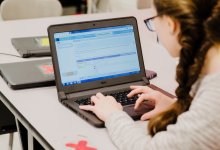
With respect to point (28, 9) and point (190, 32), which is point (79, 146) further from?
point (28, 9)

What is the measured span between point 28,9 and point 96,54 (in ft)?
4.20

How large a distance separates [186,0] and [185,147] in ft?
1.11

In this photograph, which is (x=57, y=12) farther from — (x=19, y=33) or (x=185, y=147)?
(x=185, y=147)

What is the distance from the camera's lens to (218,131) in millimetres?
953

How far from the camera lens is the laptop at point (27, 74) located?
154 cm

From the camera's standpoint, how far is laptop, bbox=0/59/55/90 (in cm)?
154

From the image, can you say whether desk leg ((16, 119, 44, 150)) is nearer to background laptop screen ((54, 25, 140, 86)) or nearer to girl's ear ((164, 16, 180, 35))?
background laptop screen ((54, 25, 140, 86))

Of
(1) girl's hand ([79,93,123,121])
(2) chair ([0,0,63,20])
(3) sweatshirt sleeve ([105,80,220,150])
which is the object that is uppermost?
(2) chair ([0,0,63,20])

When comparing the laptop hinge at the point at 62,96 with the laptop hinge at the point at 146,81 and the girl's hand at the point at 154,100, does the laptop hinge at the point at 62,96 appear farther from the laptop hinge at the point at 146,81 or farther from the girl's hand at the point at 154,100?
the laptop hinge at the point at 146,81

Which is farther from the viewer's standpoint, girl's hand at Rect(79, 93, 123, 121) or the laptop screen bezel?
the laptop screen bezel

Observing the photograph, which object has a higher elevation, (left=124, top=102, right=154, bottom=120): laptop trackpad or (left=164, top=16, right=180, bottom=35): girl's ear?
(left=164, top=16, right=180, bottom=35): girl's ear

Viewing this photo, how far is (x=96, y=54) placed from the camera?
→ 150 centimetres

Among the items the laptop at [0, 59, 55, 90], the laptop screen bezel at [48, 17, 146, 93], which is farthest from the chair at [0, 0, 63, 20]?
the laptop screen bezel at [48, 17, 146, 93]

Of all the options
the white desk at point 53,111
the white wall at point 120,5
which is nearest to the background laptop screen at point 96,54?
the white desk at point 53,111
